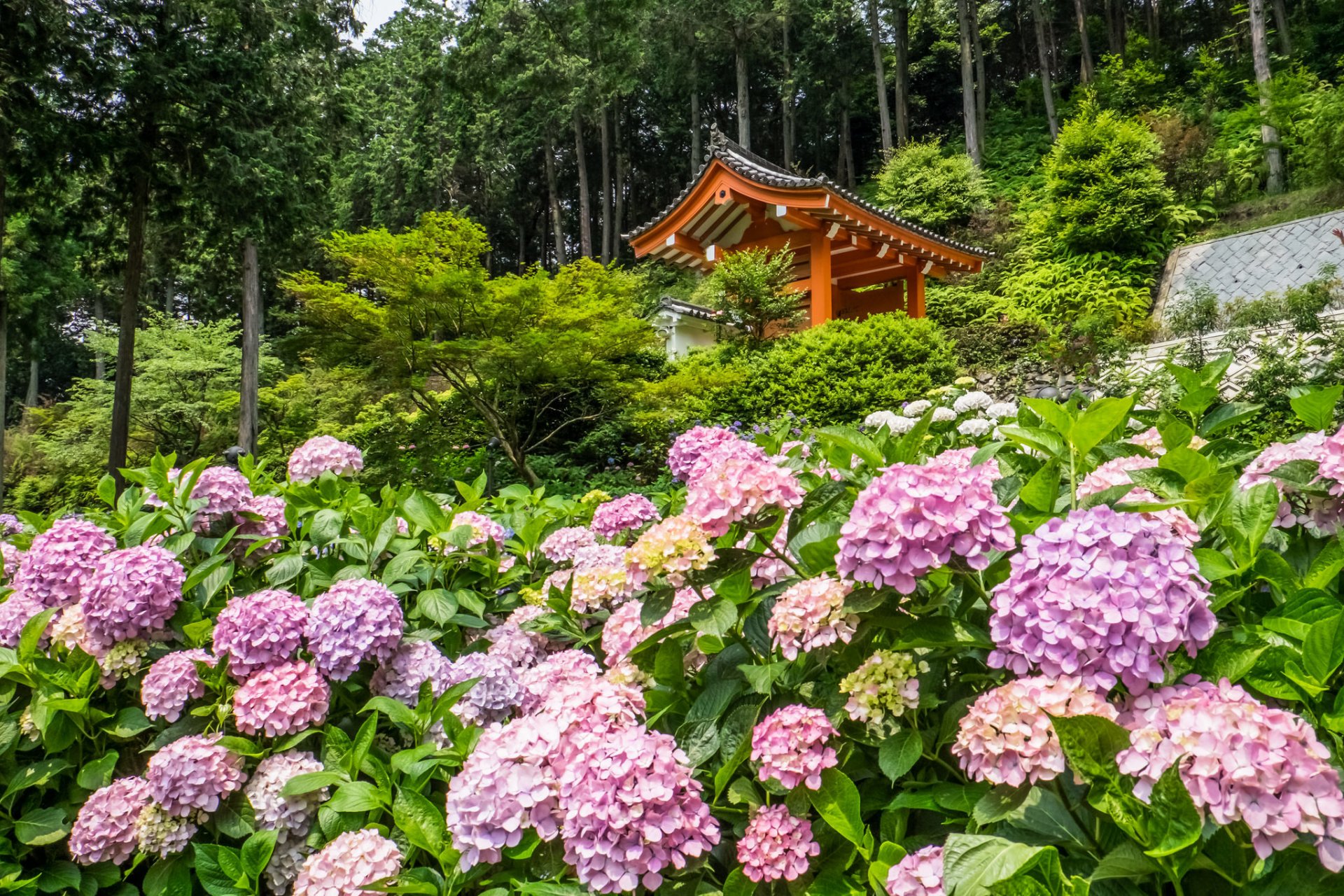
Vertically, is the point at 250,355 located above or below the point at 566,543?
above

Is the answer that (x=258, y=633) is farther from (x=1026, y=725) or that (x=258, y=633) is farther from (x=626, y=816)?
(x=1026, y=725)

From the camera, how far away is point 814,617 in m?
0.94

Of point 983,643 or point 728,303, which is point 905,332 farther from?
point 983,643

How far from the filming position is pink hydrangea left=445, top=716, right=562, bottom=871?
891 millimetres

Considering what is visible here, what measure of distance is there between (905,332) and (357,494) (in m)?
6.74

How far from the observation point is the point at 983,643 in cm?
83

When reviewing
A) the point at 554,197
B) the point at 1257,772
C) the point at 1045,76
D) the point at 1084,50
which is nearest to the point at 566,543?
the point at 1257,772

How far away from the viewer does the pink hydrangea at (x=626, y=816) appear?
819mm

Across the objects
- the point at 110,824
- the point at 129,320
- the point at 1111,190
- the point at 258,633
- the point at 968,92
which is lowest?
the point at 110,824

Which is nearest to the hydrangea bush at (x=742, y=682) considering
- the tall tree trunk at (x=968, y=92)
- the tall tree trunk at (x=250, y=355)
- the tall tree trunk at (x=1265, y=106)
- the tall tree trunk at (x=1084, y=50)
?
the tall tree trunk at (x=250, y=355)

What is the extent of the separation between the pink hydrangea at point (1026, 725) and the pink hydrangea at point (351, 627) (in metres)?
1.02

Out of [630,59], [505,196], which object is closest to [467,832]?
[630,59]

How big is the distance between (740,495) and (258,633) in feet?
3.13

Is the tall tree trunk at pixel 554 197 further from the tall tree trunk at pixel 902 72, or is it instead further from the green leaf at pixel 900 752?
the green leaf at pixel 900 752
